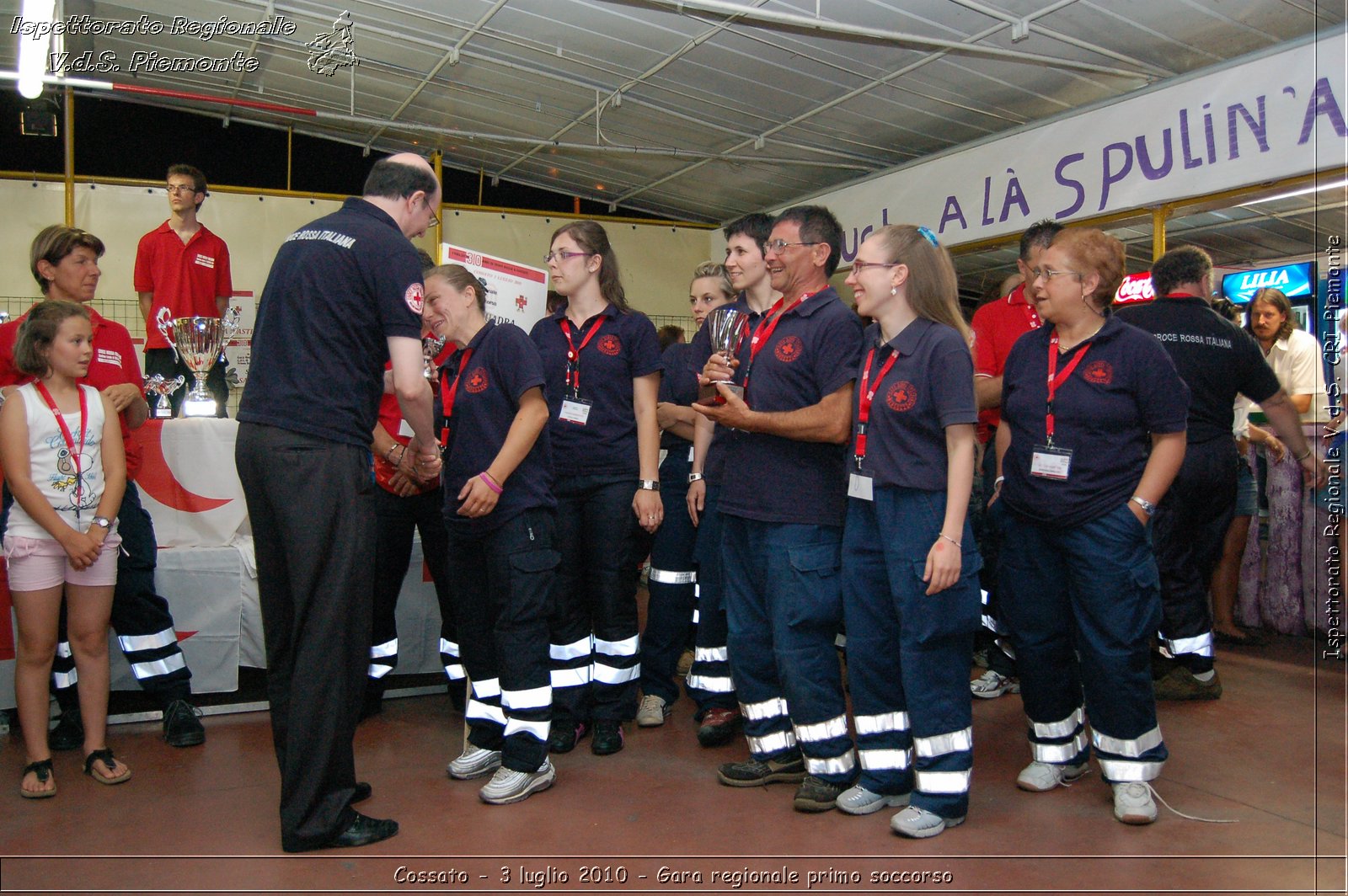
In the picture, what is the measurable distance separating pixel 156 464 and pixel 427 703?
4.78 ft

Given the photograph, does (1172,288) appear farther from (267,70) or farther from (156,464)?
(267,70)

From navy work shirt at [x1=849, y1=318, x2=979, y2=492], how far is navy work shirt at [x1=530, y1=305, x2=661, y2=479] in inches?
42.1

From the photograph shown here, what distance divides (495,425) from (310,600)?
0.80 meters

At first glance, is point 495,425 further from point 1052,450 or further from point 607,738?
point 1052,450

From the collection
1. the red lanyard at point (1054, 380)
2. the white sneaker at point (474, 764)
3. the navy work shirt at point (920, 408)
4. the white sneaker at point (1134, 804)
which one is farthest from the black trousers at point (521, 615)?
the white sneaker at point (1134, 804)

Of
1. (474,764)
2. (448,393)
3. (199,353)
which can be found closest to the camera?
(474,764)

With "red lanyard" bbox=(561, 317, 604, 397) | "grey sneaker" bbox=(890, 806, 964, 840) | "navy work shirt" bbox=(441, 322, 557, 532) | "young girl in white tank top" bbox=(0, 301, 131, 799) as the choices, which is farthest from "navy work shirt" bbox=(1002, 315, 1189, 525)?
"young girl in white tank top" bbox=(0, 301, 131, 799)

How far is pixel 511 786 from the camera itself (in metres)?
2.88

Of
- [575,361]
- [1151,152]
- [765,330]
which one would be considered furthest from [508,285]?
[1151,152]

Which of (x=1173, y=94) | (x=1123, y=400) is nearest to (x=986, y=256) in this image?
(x=1173, y=94)

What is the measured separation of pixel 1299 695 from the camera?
4.12m

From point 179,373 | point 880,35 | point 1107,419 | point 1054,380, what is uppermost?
point 880,35

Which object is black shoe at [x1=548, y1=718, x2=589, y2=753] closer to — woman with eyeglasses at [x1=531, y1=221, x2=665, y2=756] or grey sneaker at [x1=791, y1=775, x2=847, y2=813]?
woman with eyeglasses at [x1=531, y1=221, x2=665, y2=756]

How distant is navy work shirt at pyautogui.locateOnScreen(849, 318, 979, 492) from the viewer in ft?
8.54
